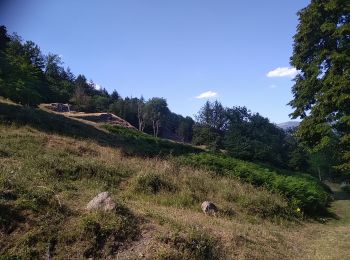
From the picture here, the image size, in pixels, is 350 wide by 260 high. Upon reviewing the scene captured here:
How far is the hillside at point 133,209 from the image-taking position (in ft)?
23.7

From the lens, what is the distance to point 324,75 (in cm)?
2216

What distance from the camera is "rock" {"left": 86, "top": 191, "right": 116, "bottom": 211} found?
829 cm

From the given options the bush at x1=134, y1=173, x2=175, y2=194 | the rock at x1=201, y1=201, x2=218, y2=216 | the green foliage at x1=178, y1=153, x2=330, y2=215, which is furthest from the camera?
the green foliage at x1=178, y1=153, x2=330, y2=215

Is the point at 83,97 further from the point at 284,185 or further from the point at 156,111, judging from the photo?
the point at 284,185

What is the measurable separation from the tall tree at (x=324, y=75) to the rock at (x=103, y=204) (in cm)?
1235

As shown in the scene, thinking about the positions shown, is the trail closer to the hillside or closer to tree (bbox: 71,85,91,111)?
the hillside

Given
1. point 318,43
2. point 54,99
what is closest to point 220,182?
point 318,43

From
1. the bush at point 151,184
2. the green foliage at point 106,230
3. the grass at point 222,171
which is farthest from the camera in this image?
the grass at point 222,171

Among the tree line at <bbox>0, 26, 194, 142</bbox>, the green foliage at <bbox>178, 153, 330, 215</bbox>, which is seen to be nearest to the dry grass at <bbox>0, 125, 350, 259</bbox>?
the green foliage at <bbox>178, 153, 330, 215</bbox>

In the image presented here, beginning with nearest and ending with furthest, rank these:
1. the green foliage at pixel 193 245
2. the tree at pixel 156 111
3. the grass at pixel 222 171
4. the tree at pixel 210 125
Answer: the green foliage at pixel 193 245 → the grass at pixel 222 171 → the tree at pixel 210 125 → the tree at pixel 156 111

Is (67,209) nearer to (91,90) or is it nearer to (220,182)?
(220,182)

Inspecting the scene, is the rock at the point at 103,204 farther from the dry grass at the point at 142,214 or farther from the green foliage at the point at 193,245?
the green foliage at the point at 193,245

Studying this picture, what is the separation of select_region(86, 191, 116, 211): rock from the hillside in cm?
18

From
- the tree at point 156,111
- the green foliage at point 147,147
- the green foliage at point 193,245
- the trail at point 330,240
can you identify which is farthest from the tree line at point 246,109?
the green foliage at point 193,245
